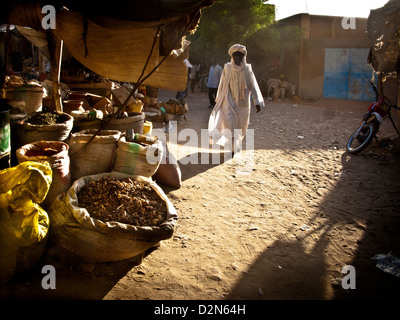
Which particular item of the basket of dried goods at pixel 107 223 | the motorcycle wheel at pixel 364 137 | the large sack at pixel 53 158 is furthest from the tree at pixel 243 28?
the basket of dried goods at pixel 107 223

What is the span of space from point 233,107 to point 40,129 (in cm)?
416

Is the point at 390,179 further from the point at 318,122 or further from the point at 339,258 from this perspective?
the point at 318,122

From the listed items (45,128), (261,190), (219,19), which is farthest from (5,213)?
(219,19)

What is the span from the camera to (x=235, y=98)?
675cm

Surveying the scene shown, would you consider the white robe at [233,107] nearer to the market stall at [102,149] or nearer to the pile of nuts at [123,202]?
the market stall at [102,149]

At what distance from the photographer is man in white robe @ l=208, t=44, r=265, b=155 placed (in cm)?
661

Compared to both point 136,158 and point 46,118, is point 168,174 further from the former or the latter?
point 46,118

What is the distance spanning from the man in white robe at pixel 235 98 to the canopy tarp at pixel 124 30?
3390 millimetres

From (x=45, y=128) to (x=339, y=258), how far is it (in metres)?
3.30

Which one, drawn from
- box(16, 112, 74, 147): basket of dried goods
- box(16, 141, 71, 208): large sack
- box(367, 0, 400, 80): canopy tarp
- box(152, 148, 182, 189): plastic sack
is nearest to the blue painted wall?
box(367, 0, 400, 80): canopy tarp

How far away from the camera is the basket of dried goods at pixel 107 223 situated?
2562 mm

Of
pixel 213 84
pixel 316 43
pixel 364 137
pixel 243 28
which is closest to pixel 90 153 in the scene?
pixel 364 137

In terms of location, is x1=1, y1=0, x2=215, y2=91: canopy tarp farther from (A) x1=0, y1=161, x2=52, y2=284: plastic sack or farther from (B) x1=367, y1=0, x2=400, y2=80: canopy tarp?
(B) x1=367, y1=0, x2=400, y2=80: canopy tarp

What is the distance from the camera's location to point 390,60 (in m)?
6.63
